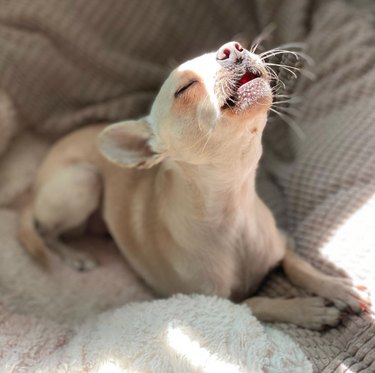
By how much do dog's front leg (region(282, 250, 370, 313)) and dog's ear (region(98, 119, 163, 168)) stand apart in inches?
24.9

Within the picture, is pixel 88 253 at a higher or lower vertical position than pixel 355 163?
lower

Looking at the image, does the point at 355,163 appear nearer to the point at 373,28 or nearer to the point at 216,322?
the point at 373,28

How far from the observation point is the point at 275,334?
5.73 feet

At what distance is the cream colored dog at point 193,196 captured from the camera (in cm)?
150

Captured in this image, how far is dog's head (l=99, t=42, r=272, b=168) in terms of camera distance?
1454mm

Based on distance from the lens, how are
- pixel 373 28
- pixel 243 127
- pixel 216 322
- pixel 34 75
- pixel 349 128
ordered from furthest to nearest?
pixel 34 75 < pixel 373 28 < pixel 349 128 < pixel 216 322 < pixel 243 127

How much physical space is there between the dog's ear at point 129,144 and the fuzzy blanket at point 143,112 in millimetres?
473

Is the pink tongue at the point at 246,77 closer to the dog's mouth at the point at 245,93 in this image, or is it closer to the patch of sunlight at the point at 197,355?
the dog's mouth at the point at 245,93

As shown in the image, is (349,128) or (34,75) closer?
(349,128)

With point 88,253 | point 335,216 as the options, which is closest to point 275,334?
point 335,216

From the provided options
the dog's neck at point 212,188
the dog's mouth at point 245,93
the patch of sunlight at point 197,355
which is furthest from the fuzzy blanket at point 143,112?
the dog's mouth at point 245,93

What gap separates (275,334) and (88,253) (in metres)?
1.06

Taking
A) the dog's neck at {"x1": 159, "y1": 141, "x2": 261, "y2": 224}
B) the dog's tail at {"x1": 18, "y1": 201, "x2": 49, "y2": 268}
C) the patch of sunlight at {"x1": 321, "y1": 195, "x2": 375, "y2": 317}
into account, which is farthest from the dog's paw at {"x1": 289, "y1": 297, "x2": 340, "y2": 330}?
the dog's tail at {"x1": 18, "y1": 201, "x2": 49, "y2": 268}

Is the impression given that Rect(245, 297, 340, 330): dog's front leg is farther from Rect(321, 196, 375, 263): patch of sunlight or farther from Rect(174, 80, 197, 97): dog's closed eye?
Rect(174, 80, 197, 97): dog's closed eye
